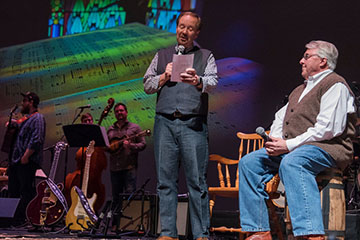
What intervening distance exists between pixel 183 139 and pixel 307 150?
0.82 metres

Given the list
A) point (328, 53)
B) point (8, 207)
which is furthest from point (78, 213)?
point (328, 53)

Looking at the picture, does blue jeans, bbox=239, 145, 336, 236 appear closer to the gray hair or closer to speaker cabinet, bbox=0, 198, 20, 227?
the gray hair

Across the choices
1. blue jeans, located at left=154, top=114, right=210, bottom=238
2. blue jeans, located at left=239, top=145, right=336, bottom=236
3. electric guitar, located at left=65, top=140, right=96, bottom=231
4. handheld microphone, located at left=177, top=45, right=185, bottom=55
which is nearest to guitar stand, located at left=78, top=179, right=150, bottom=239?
electric guitar, located at left=65, top=140, right=96, bottom=231

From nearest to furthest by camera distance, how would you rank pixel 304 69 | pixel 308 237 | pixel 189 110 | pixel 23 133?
pixel 308 237
pixel 304 69
pixel 189 110
pixel 23 133

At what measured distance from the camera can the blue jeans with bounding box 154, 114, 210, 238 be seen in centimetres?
284

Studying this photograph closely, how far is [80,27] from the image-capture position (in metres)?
6.24

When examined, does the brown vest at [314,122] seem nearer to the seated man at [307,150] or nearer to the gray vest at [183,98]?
the seated man at [307,150]

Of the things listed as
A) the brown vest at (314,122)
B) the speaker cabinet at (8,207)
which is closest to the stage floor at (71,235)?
the speaker cabinet at (8,207)

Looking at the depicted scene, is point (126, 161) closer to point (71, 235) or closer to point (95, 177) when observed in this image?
point (95, 177)

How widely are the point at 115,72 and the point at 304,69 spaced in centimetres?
373

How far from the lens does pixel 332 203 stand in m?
2.42

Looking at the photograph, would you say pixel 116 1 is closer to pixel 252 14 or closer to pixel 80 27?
pixel 80 27

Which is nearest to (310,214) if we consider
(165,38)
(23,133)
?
(23,133)

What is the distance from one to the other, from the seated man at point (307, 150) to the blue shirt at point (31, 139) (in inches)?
114
